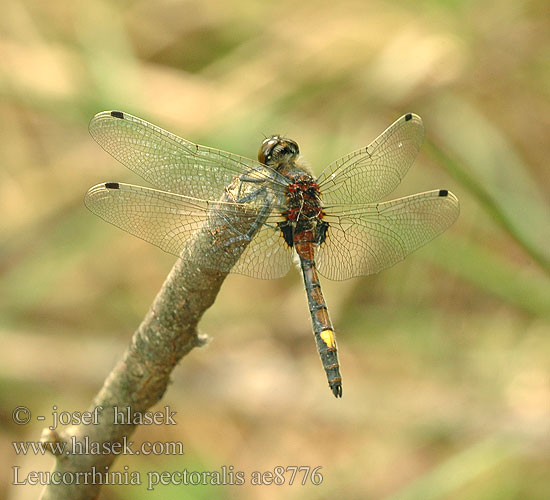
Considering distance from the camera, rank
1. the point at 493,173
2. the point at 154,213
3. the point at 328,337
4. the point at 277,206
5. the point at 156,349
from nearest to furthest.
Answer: the point at 156,349, the point at 154,213, the point at 277,206, the point at 328,337, the point at 493,173

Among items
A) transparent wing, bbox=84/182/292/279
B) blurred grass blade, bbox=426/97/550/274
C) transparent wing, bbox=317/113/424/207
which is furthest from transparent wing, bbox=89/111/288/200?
blurred grass blade, bbox=426/97/550/274

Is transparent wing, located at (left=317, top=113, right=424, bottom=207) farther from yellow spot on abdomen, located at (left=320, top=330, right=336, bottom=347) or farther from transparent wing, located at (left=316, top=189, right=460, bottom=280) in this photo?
yellow spot on abdomen, located at (left=320, top=330, right=336, bottom=347)

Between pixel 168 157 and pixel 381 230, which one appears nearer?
pixel 168 157

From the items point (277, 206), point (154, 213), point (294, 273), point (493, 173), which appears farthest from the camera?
point (294, 273)

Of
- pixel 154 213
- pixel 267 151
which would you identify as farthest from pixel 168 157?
pixel 267 151

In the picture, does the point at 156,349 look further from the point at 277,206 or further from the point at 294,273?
the point at 294,273

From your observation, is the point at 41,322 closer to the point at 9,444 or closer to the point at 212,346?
the point at 9,444

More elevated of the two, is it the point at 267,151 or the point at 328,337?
the point at 267,151
